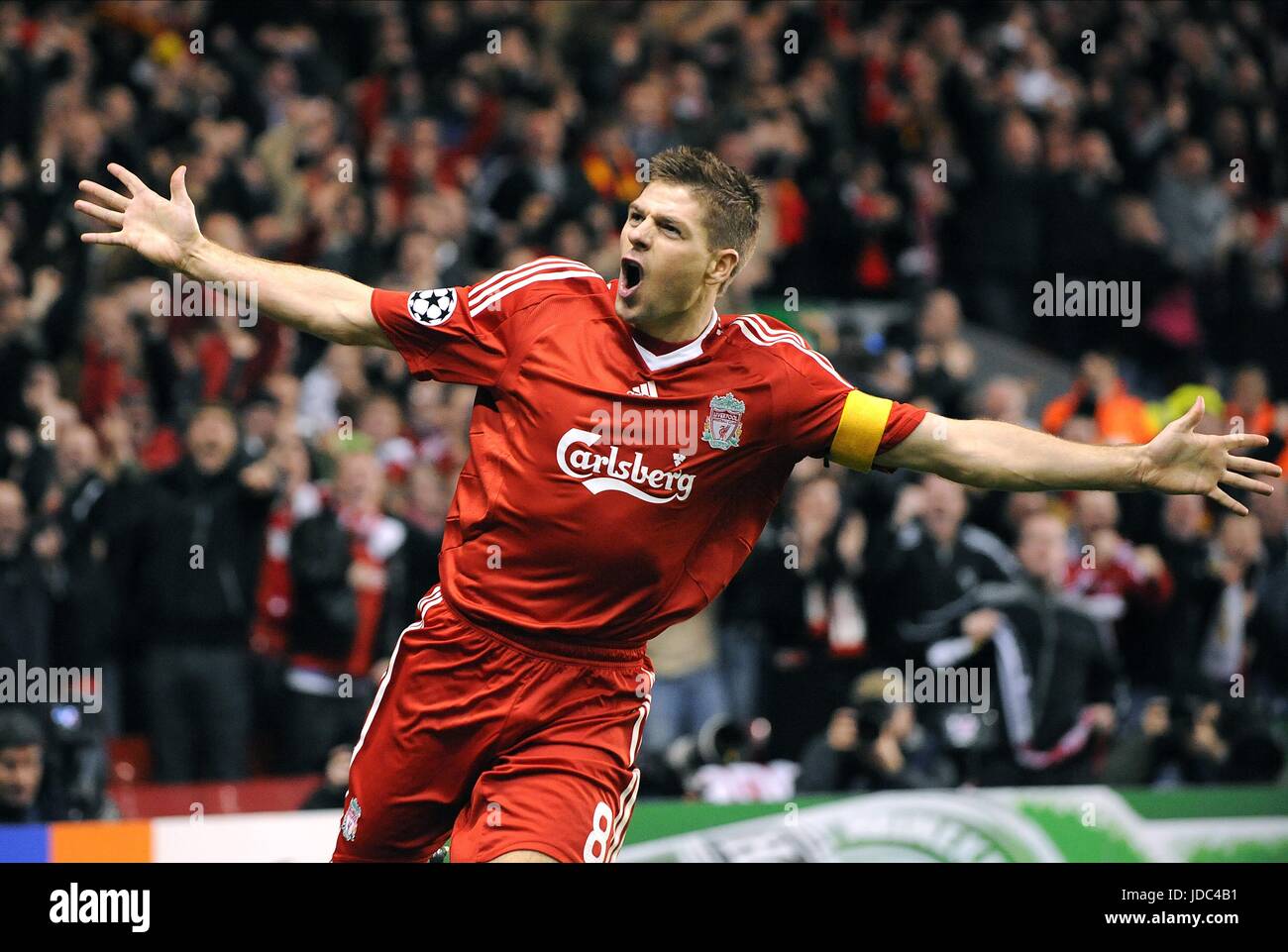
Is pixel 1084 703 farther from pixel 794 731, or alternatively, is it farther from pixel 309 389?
pixel 309 389

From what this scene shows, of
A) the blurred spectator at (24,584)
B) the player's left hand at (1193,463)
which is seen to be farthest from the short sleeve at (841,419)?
the blurred spectator at (24,584)

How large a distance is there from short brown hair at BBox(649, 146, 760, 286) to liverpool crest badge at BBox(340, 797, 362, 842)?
2015 mm

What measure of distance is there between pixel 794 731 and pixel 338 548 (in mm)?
2681

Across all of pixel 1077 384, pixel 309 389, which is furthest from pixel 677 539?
pixel 1077 384

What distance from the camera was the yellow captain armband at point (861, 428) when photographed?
218 inches

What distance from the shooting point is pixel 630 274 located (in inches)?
218

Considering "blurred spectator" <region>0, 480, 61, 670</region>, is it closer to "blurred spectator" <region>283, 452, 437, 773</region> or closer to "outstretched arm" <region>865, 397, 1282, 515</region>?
"blurred spectator" <region>283, 452, 437, 773</region>

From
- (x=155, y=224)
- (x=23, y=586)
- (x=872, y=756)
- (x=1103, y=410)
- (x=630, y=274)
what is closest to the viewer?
(x=630, y=274)

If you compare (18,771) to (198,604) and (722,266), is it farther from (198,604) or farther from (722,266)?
(722,266)

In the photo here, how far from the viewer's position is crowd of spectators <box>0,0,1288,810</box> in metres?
10.1

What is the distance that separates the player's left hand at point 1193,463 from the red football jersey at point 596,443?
70cm

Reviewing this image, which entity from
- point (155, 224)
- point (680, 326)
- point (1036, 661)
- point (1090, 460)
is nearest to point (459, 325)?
point (680, 326)

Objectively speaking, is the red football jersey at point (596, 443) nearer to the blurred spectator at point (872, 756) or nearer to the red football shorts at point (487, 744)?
the red football shorts at point (487, 744)

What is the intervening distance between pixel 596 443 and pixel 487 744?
0.96 metres
